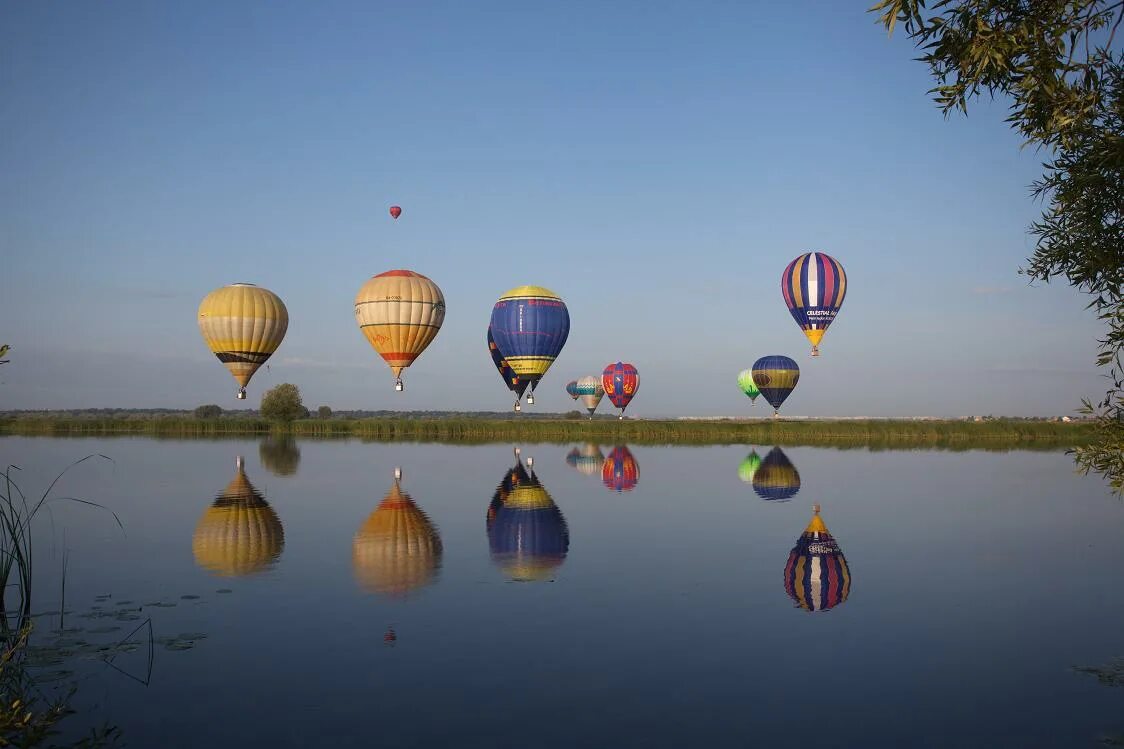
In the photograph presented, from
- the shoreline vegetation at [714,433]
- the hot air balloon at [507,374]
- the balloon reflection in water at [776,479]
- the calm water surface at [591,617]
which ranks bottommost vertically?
the calm water surface at [591,617]

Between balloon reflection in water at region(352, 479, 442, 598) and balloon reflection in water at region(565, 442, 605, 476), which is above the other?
balloon reflection in water at region(565, 442, 605, 476)

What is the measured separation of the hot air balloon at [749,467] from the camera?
94.2ft

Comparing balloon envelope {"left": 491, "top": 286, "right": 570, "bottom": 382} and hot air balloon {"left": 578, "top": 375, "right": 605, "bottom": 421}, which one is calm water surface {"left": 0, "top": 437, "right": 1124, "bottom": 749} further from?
hot air balloon {"left": 578, "top": 375, "right": 605, "bottom": 421}

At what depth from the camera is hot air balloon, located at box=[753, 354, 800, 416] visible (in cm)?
7056

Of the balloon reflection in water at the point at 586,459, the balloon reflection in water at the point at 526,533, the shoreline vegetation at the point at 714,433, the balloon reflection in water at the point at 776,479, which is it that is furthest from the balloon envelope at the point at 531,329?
the balloon reflection in water at the point at 526,533

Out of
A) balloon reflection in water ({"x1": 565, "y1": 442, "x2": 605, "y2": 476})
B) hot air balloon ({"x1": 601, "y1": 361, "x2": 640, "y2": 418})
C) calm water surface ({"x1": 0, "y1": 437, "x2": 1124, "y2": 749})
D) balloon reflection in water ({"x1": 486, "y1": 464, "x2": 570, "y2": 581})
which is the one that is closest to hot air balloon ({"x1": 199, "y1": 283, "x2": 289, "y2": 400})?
balloon reflection in water ({"x1": 565, "y1": 442, "x2": 605, "y2": 476})

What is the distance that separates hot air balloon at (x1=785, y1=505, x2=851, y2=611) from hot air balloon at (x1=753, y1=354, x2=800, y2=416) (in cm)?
5576

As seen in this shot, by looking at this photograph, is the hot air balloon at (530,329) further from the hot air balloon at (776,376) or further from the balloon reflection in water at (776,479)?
the hot air balloon at (776,376)

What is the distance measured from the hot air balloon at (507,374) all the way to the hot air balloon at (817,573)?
3846cm

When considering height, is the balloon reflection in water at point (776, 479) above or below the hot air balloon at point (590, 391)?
below

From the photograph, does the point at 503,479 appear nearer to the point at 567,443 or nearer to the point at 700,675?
the point at 700,675

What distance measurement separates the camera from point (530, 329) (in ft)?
170

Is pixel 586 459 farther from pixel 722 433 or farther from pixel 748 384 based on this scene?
pixel 748 384

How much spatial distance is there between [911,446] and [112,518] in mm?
43219
